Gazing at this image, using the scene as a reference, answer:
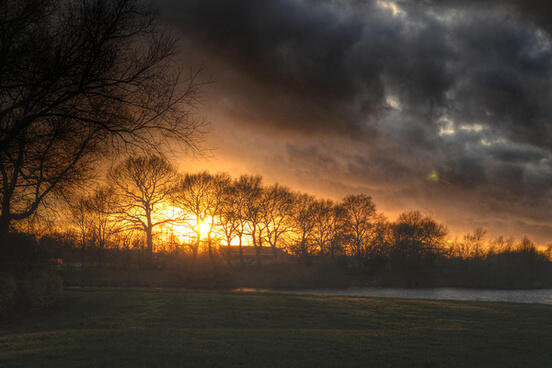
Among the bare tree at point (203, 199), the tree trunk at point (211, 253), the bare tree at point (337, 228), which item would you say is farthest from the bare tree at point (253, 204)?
the bare tree at point (337, 228)

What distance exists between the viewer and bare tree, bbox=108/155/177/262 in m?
37.9

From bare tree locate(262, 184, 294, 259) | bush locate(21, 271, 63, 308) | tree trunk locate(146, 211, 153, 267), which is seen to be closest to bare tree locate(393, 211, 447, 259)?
bare tree locate(262, 184, 294, 259)

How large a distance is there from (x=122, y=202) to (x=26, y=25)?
32.8 m

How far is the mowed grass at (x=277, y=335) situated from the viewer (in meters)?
7.90

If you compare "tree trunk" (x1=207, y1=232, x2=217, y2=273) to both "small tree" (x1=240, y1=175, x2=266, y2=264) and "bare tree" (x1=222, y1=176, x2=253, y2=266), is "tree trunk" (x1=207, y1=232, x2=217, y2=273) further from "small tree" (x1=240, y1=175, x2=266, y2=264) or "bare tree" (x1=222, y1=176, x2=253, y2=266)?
"small tree" (x1=240, y1=175, x2=266, y2=264)

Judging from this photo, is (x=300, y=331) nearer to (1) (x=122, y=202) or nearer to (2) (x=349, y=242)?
(1) (x=122, y=202)

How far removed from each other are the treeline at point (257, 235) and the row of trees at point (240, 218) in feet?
0.44

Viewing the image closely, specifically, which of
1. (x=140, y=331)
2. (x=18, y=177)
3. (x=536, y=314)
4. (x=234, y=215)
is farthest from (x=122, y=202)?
(x=536, y=314)

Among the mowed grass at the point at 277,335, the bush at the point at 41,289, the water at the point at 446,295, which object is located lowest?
the water at the point at 446,295

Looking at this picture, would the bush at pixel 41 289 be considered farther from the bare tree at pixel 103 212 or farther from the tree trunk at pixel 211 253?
the tree trunk at pixel 211 253

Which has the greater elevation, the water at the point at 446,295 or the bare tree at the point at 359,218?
the bare tree at the point at 359,218

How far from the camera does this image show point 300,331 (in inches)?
437

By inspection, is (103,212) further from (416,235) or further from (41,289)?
(416,235)

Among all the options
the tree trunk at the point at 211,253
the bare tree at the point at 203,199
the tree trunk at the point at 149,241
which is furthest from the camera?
the bare tree at the point at 203,199
